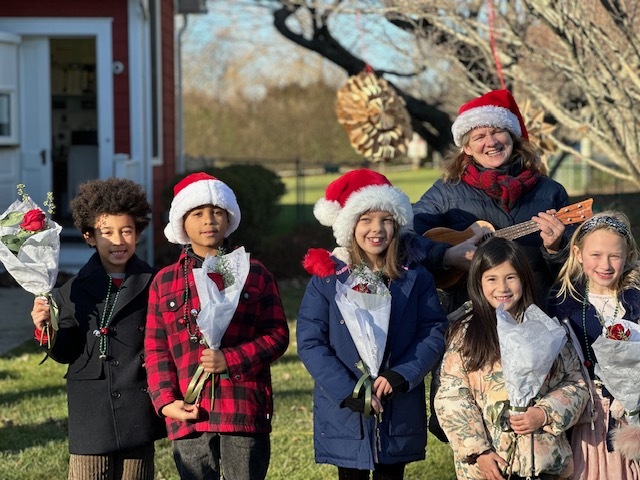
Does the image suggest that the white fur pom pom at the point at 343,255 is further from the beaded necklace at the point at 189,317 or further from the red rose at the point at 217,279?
the beaded necklace at the point at 189,317

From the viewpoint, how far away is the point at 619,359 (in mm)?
3406

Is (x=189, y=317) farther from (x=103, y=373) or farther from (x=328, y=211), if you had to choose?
(x=328, y=211)

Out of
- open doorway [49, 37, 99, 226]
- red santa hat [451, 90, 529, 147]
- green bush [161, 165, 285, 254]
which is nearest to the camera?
red santa hat [451, 90, 529, 147]

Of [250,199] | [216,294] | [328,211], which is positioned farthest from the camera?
[250,199]

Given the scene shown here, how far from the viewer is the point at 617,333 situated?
3436 mm

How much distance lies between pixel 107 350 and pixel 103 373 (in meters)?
0.09

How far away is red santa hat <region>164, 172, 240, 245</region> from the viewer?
3.89 meters

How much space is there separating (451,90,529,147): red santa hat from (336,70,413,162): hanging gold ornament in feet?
9.98

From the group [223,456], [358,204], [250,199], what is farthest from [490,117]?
[250,199]

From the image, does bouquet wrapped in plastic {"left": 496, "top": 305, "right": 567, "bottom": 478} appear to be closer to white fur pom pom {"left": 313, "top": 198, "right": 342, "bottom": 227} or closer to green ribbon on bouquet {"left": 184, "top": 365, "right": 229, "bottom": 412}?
white fur pom pom {"left": 313, "top": 198, "right": 342, "bottom": 227}

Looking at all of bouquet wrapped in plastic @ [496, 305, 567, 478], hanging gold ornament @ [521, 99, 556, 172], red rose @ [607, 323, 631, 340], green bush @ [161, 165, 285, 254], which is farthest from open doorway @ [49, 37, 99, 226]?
red rose @ [607, 323, 631, 340]

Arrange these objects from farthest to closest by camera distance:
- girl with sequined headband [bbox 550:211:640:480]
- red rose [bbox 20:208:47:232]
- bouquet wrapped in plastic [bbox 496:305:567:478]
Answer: red rose [bbox 20:208:47:232] < girl with sequined headband [bbox 550:211:640:480] < bouquet wrapped in plastic [bbox 496:305:567:478]

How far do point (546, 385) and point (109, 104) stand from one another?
965 centimetres

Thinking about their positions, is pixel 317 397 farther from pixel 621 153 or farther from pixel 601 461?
pixel 621 153
